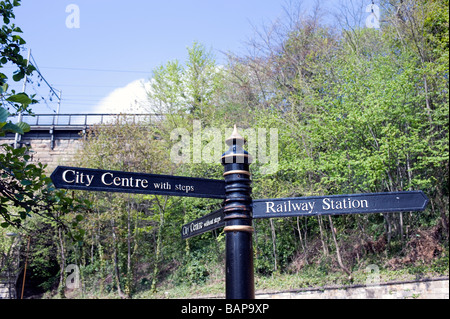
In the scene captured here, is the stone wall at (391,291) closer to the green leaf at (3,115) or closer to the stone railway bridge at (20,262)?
the stone railway bridge at (20,262)

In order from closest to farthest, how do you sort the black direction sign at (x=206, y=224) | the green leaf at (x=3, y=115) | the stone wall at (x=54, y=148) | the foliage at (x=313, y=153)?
the green leaf at (x=3, y=115), the black direction sign at (x=206, y=224), the foliage at (x=313, y=153), the stone wall at (x=54, y=148)

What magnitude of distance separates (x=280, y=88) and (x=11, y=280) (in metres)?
18.2

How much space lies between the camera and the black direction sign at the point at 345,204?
150 inches

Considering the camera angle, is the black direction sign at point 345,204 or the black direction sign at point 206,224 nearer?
the black direction sign at point 345,204

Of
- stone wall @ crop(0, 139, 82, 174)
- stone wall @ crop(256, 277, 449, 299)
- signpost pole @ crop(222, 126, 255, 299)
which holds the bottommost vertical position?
stone wall @ crop(256, 277, 449, 299)

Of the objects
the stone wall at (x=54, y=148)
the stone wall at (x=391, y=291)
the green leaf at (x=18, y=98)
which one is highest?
the stone wall at (x=54, y=148)

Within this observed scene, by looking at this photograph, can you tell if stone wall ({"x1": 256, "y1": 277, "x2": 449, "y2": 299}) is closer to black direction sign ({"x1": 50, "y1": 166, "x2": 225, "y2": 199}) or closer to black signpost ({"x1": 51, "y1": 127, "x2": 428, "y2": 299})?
black signpost ({"x1": 51, "y1": 127, "x2": 428, "y2": 299})

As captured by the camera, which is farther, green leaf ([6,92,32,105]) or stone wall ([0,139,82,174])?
stone wall ([0,139,82,174])

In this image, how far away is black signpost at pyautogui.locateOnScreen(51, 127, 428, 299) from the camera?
3703 millimetres

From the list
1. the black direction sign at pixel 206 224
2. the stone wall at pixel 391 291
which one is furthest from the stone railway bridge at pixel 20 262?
the black direction sign at pixel 206 224

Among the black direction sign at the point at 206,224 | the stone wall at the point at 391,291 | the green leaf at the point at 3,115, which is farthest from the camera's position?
the stone wall at the point at 391,291

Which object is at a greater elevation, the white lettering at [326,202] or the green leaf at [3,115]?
the green leaf at [3,115]

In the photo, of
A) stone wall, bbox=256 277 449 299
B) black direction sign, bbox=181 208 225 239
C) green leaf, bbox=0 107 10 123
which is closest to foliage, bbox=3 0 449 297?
stone wall, bbox=256 277 449 299
